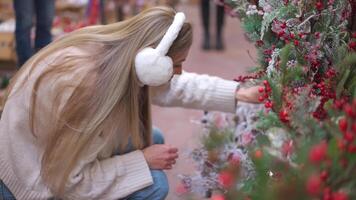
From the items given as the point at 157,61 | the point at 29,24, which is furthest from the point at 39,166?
the point at 29,24

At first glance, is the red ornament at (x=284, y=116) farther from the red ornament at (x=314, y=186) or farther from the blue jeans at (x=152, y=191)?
the blue jeans at (x=152, y=191)

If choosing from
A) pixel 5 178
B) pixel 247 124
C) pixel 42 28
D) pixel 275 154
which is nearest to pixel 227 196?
pixel 275 154

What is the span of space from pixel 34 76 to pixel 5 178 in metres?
0.28

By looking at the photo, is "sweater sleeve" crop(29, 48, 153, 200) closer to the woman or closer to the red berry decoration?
the woman

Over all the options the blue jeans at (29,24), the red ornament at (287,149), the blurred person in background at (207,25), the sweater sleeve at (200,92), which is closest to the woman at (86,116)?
the sweater sleeve at (200,92)

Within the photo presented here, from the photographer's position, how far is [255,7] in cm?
130

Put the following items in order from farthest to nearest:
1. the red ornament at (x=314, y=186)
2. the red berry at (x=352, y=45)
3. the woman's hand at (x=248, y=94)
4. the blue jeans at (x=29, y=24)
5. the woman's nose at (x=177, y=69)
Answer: the blue jeans at (x=29, y=24) → the woman's hand at (x=248, y=94) → the woman's nose at (x=177, y=69) → the red berry at (x=352, y=45) → the red ornament at (x=314, y=186)

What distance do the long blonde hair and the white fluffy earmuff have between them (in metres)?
0.03

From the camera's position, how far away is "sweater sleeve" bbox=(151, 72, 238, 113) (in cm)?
164

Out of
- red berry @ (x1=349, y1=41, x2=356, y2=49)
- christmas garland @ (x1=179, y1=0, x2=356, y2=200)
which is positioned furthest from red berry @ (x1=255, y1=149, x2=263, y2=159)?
red berry @ (x1=349, y1=41, x2=356, y2=49)

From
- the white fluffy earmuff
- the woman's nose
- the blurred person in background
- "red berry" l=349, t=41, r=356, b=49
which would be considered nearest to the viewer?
"red berry" l=349, t=41, r=356, b=49

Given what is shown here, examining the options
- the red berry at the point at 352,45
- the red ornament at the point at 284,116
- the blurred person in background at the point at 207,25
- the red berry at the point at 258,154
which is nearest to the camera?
the red berry at the point at 258,154

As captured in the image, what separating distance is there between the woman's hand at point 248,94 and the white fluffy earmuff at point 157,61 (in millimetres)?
298

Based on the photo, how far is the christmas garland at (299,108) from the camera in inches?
28.1
